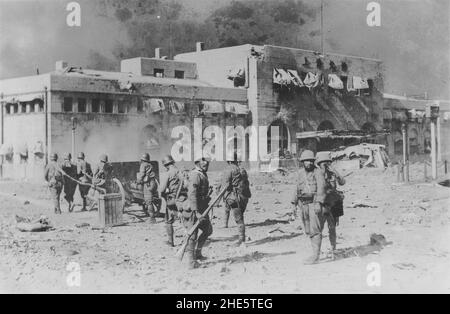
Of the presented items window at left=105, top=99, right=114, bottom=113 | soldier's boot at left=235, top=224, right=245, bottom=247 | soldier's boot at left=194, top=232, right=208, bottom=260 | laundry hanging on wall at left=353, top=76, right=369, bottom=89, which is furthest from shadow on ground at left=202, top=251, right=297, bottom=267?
laundry hanging on wall at left=353, top=76, right=369, bottom=89

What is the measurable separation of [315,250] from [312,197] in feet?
3.41

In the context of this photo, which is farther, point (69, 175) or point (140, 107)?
point (140, 107)

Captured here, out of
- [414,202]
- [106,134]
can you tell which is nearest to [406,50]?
[414,202]

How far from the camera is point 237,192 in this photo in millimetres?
14102

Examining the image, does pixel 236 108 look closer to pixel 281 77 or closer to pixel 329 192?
pixel 281 77

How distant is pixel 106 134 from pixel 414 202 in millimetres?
14902

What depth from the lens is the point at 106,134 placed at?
28.0 meters

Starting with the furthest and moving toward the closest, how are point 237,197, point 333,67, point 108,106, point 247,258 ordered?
point 333,67
point 108,106
point 237,197
point 247,258

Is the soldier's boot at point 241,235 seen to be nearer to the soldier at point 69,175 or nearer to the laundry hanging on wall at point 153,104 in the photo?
the soldier at point 69,175

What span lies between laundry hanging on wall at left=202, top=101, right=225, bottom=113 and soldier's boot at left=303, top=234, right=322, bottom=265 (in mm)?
19744

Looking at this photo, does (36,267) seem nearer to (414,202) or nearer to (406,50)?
(414,202)

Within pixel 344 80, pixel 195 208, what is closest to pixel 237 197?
pixel 195 208

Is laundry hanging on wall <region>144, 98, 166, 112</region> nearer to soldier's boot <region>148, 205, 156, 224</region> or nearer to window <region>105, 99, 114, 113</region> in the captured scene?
window <region>105, 99, 114, 113</region>

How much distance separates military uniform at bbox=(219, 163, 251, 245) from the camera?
1388cm
